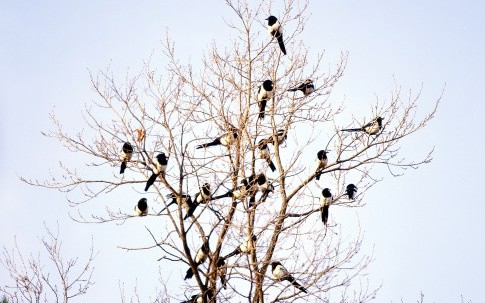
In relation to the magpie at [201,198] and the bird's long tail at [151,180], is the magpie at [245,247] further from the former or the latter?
the bird's long tail at [151,180]

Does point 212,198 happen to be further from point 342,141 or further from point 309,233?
point 342,141

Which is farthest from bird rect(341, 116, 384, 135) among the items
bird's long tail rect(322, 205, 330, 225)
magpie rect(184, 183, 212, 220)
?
magpie rect(184, 183, 212, 220)

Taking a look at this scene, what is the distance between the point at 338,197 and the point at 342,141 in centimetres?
74

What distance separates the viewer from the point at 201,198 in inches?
297

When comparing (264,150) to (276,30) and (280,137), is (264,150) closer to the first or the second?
(280,137)

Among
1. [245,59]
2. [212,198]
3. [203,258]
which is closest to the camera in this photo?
[212,198]

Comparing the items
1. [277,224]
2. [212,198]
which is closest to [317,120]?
[277,224]

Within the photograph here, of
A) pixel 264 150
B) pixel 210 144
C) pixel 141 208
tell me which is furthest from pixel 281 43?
pixel 141 208

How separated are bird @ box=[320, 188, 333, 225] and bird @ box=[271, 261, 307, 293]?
86cm

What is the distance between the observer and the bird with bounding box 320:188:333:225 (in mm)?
8422

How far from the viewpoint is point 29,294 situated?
25.7 feet

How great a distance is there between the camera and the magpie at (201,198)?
7.24 m

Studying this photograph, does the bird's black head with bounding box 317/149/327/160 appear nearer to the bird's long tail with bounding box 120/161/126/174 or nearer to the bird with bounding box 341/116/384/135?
the bird with bounding box 341/116/384/135

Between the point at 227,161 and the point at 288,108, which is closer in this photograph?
the point at 227,161
